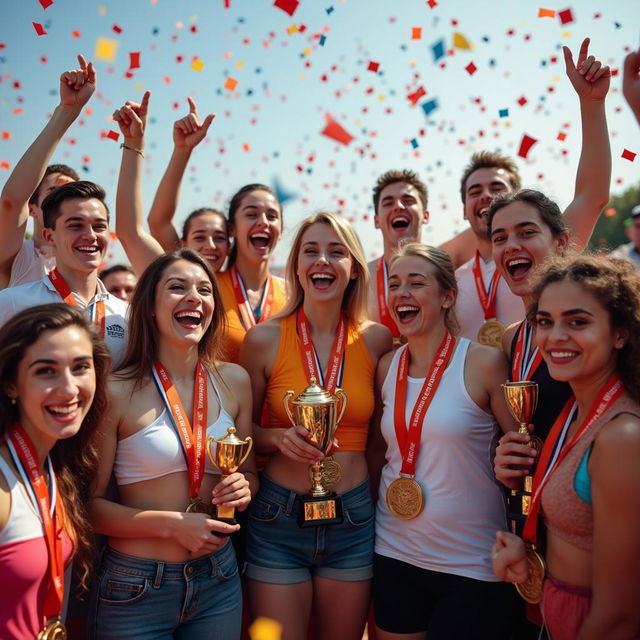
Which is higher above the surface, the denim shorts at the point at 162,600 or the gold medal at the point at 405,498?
the gold medal at the point at 405,498

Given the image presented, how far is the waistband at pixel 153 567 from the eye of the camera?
3.15m

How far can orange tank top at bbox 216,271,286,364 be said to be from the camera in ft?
15.6

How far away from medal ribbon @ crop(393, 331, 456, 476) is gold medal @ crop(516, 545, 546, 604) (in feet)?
2.92

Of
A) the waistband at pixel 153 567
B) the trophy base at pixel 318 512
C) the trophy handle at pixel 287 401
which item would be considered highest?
the trophy handle at pixel 287 401

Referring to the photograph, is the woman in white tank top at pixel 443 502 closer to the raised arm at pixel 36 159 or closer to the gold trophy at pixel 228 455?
the gold trophy at pixel 228 455

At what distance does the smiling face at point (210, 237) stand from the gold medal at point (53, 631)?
3525mm

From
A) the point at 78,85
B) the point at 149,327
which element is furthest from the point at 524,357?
the point at 78,85

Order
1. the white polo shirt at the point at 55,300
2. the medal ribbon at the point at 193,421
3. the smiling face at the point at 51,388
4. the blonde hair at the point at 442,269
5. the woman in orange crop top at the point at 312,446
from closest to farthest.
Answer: the smiling face at the point at 51,388, the medal ribbon at the point at 193,421, the woman in orange crop top at the point at 312,446, the white polo shirt at the point at 55,300, the blonde hair at the point at 442,269

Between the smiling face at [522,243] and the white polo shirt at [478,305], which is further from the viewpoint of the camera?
the white polo shirt at [478,305]

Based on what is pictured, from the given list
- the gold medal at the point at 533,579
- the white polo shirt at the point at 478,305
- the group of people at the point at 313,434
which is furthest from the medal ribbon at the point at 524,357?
the white polo shirt at the point at 478,305

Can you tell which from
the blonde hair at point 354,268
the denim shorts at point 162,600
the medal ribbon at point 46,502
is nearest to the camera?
the medal ribbon at point 46,502

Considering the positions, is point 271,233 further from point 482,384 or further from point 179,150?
point 482,384

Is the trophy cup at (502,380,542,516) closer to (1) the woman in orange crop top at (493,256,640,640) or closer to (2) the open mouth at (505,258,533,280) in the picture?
(1) the woman in orange crop top at (493,256,640,640)

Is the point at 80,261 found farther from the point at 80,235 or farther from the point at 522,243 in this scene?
→ the point at 522,243
